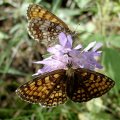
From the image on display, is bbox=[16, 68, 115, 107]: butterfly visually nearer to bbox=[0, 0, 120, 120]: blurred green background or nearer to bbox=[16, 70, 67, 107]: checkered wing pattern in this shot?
bbox=[16, 70, 67, 107]: checkered wing pattern

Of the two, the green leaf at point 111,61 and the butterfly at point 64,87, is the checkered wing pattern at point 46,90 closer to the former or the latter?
the butterfly at point 64,87

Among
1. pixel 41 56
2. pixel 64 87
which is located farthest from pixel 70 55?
pixel 41 56

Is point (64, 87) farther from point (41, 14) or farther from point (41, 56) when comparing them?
point (41, 56)

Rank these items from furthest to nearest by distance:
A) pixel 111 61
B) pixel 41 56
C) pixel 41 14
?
pixel 41 56, pixel 111 61, pixel 41 14

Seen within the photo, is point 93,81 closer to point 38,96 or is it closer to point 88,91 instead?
point 88,91

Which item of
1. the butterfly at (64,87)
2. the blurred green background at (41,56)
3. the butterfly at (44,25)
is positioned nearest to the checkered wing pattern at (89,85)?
the butterfly at (64,87)

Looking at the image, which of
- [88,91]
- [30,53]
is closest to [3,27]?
[30,53]
